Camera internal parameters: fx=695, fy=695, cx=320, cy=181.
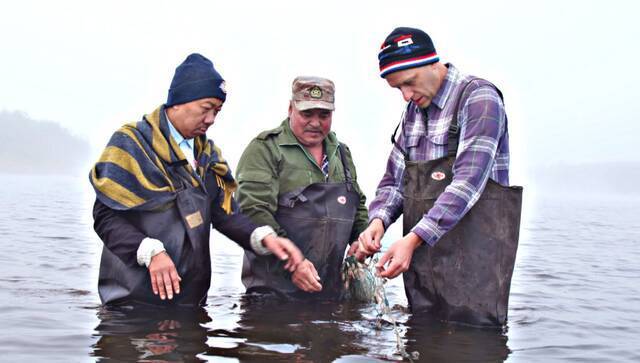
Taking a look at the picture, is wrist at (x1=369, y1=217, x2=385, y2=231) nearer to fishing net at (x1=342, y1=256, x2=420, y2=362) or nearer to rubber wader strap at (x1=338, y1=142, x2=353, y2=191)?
fishing net at (x1=342, y1=256, x2=420, y2=362)

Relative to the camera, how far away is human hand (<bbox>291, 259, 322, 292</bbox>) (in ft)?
15.9

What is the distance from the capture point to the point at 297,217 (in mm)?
5266

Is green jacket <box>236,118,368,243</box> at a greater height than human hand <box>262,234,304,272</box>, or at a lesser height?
greater

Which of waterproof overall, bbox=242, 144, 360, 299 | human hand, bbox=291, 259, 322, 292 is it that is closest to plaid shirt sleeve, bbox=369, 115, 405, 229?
waterproof overall, bbox=242, 144, 360, 299

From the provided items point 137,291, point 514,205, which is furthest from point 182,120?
point 514,205

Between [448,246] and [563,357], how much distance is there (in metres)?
1.06

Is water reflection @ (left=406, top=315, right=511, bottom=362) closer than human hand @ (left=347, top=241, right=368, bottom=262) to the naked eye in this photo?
Yes

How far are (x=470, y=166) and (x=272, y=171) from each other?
1730 millimetres

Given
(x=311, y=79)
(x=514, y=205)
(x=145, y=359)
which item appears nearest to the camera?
(x=145, y=359)

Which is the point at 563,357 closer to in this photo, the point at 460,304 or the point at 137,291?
the point at 460,304

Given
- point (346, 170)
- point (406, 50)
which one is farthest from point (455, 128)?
point (346, 170)

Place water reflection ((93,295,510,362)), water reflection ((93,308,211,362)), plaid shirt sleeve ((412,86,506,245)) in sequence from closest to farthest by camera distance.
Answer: water reflection ((93,308,211,362)) → water reflection ((93,295,510,362)) → plaid shirt sleeve ((412,86,506,245))

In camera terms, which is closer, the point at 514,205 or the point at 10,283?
the point at 514,205

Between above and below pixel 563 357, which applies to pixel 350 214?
above
